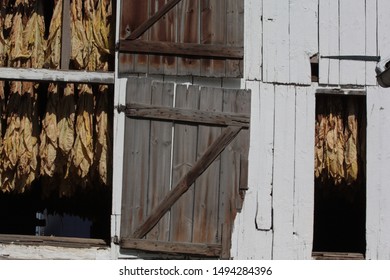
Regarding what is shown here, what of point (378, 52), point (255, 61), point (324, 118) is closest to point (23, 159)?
point (255, 61)

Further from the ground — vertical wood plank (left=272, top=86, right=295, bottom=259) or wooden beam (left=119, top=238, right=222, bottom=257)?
vertical wood plank (left=272, top=86, right=295, bottom=259)

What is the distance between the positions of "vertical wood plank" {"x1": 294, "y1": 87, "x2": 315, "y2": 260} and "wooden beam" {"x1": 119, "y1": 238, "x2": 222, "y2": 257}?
801 mm

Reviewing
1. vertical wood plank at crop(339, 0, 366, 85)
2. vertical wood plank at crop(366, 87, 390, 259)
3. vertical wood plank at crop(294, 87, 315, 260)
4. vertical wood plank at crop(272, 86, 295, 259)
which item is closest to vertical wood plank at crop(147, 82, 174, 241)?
vertical wood plank at crop(272, 86, 295, 259)

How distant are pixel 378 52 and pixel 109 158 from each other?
8.94 ft

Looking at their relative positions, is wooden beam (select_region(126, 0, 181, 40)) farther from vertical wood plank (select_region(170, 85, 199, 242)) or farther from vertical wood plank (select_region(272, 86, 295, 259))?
vertical wood plank (select_region(272, 86, 295, 259))

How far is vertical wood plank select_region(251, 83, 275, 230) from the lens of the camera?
7.42 meters

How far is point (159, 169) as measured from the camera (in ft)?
23.8

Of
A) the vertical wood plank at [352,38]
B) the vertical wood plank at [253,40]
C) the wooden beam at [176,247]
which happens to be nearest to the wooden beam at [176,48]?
the vertical wood plank at [253,40]

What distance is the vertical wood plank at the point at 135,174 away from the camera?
7.25 meters

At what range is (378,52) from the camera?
24.8 feet

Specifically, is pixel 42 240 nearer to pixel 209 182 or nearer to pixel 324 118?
pixel 209 182

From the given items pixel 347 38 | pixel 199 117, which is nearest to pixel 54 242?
pixel 199 117

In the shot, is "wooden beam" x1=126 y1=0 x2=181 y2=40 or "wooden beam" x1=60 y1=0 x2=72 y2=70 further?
"wooden beam" x1=60 y1=0 x2=72 y2=70

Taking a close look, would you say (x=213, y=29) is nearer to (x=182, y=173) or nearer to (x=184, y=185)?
(x=182, y=173)
